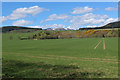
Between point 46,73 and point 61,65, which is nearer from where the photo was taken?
point 46,73

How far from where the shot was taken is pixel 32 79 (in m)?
8.80

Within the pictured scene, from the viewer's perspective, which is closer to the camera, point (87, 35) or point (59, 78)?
point (59, 78)

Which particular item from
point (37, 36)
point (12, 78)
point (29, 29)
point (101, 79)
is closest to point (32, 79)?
point (12, 78)

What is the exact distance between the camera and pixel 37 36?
5561 inches

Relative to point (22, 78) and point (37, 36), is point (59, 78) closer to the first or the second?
point (22, 78)

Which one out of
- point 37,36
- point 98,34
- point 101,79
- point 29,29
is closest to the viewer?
point 101,79

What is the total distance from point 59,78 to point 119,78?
3602 mm

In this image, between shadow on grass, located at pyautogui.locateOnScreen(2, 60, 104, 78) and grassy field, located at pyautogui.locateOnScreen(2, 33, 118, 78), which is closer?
shadow on grass, located at pyautogui.locateOnScreen(2, 60, 104, 78)

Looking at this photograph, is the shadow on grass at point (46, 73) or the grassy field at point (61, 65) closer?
the shadow on grass at point (46, 73)

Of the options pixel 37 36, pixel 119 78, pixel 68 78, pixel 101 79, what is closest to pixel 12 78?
pixel 68 78

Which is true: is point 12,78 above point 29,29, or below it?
below

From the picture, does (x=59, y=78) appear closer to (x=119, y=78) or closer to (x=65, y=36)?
(x=119, y=78)

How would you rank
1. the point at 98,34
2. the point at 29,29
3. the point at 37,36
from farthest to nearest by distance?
the point at 29,29 < the point at 98,34 < the point at 37,36

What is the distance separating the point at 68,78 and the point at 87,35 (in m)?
145
